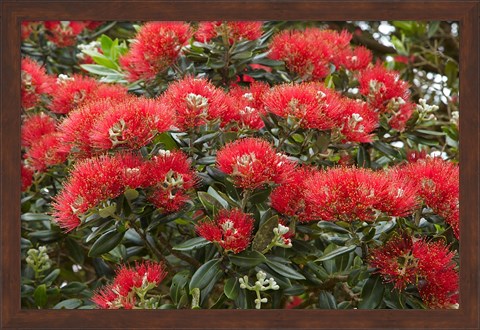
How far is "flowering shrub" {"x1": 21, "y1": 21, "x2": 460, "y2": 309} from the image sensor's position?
4.26 feet

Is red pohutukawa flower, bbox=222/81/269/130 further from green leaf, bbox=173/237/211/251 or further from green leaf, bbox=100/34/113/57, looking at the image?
green leaf, bbox=100/34/113/57

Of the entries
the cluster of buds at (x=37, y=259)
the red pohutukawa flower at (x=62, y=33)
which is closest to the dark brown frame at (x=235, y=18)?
the cluster of buds at (x=37, y=259)

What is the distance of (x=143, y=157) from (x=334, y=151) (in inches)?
19.0

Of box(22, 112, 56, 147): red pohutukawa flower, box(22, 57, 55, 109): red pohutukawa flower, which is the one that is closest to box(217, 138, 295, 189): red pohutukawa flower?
box(22, 112, 56, 147): red pohutukawa flower

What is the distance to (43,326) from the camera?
135 centimetres

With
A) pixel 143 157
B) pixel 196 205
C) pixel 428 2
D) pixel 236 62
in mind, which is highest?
pixel 428 2

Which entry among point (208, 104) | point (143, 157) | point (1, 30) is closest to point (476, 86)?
point (208, 104)

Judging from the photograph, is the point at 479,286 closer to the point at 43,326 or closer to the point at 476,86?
the point at 476,86

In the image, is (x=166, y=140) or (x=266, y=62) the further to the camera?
(x=266, y=62)

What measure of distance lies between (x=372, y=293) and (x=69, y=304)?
0.72 m

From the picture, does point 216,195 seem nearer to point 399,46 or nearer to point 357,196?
point 357,196

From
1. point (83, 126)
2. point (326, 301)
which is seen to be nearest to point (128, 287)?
point (83, 126)

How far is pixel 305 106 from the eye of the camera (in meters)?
1.36

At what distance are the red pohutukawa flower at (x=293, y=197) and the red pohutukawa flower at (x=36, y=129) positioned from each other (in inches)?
25.1
